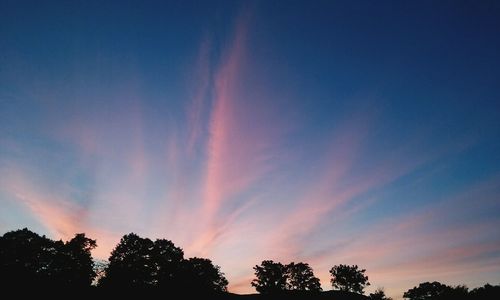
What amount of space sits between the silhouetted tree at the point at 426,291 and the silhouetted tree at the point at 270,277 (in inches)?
2237

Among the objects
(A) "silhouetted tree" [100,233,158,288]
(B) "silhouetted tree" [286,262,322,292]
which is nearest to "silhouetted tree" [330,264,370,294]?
(B) "silhouetted tree" [286,262,322,292]

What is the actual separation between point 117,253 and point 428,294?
11531 centimetres

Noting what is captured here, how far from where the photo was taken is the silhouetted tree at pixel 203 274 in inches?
3494

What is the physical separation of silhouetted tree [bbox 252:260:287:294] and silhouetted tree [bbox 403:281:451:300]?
186 ft

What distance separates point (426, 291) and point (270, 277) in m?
63.7

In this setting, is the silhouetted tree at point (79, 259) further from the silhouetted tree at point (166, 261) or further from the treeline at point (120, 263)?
the silhouetted tree at point (166, 261)

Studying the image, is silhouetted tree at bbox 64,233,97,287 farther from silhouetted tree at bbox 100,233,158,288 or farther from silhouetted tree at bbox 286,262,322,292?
silhouetted tree at bbox 286,262,322,292

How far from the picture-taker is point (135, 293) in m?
50.0

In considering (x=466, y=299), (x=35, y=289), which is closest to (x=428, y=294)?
(x=466, y=299)

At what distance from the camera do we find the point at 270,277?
11481 cm

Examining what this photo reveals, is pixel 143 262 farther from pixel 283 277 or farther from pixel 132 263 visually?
pixel 283 277

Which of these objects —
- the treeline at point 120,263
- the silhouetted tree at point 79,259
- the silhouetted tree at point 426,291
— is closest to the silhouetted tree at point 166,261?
the treeline at point 120,263

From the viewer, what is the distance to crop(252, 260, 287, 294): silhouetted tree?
11398 centimetres

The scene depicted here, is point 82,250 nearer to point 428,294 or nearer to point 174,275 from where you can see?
point 174,275
